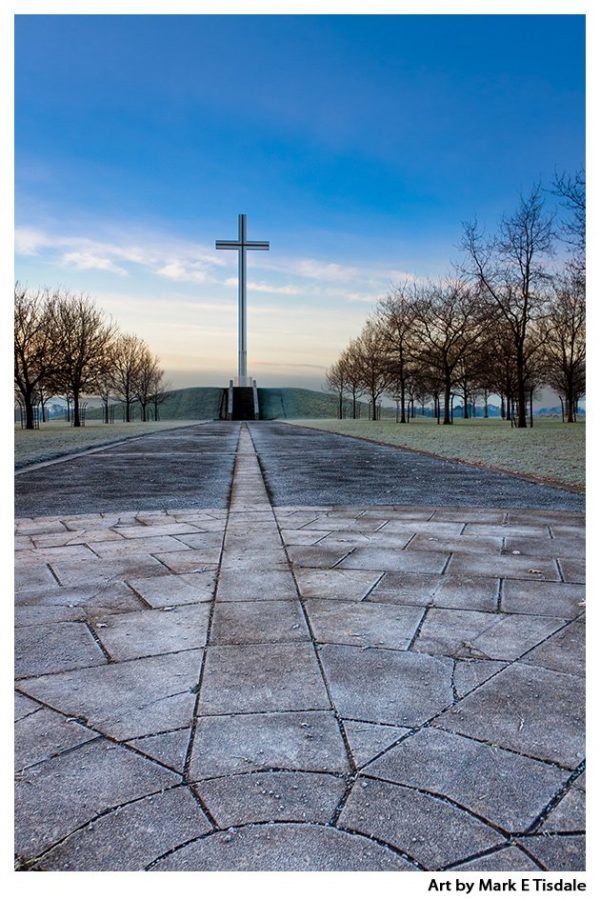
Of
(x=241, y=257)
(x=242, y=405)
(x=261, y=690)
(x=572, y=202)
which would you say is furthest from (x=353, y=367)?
(x=261, y=690)

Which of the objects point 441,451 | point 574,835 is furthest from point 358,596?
point 441,451

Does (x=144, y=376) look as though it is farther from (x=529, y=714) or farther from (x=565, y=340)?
(x=529, y=714)

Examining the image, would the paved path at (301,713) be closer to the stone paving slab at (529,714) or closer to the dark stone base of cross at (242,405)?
the stone paving slab at (529,714)

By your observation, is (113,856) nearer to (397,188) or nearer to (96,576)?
(96,576)

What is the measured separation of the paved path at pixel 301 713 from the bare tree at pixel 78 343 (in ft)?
112

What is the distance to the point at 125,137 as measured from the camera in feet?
12.2

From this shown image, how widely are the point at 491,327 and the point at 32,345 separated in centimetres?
2653

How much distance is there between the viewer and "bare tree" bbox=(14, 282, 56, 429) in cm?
3342

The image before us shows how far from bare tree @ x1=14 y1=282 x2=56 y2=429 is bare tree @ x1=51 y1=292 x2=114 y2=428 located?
546 millimetres

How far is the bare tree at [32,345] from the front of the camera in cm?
3342

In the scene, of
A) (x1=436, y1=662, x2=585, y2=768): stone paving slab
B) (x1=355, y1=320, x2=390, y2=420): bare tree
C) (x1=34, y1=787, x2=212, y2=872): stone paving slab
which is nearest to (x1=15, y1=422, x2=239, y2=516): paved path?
(x1=436, y1=662, x2=585, y2=768): stone paving slab

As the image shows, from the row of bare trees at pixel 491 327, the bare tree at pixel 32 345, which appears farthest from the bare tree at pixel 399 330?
the bare tree at pixel 32 345
